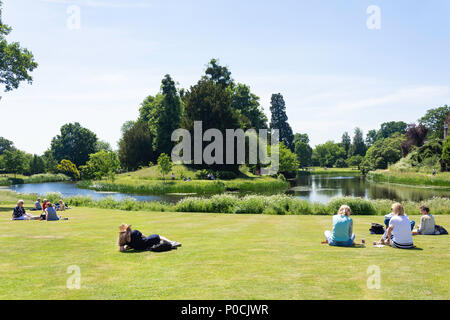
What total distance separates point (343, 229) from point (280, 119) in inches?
3860

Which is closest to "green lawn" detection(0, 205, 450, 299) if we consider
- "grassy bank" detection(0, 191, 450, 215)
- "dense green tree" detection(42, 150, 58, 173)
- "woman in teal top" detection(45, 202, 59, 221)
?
"woman in teal top" detection(45, 202, 59, 221)

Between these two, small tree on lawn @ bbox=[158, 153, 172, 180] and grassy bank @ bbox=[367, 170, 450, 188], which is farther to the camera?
small tree on lawn @ bbox=[158, 153, 172, 180]

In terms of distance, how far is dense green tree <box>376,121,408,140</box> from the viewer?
17525cm

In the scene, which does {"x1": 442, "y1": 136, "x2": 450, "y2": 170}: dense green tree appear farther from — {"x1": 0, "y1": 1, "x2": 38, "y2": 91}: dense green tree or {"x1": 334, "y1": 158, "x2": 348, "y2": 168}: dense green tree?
{"x1": 334, "y1": 158, "x2": 348, "y2": 168}: dense green tree

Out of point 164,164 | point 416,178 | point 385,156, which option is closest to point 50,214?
point 164,164

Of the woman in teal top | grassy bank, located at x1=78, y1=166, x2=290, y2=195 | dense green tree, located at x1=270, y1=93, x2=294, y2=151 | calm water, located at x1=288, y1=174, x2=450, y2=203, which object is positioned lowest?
calm water, located at x1=288, y1=174, x2=450, y2=203

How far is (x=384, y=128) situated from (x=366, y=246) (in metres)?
189

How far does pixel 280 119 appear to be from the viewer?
106 m

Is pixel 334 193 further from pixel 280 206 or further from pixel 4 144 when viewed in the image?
pixel 4 144

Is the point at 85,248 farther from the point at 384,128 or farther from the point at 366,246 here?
the point at 384,128

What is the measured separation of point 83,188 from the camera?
6619 cm

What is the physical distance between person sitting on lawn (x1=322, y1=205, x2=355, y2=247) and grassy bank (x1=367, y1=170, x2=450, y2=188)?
54.8 m
